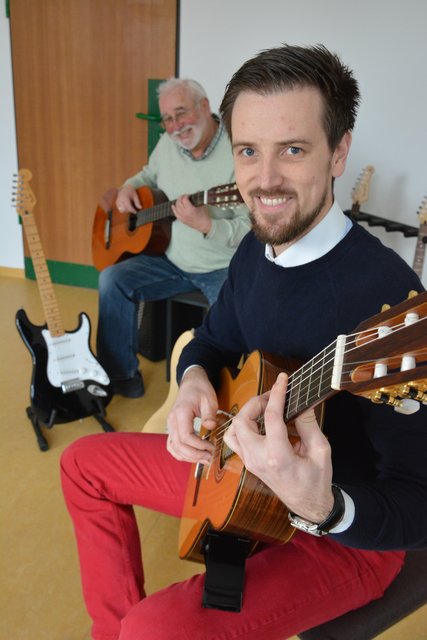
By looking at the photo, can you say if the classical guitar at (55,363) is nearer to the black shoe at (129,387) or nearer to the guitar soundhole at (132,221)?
the black shoe at (129,387)

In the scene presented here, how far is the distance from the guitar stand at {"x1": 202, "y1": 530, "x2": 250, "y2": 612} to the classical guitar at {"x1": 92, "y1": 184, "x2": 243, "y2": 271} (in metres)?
1.37

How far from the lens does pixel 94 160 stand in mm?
3494

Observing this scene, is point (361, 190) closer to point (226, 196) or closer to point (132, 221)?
point (226, 196)

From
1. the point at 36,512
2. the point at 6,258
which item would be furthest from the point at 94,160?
the point at 36,512

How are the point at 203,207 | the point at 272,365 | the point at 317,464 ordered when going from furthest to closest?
the point at 203,207
the point at 272,365
the point at 317,464

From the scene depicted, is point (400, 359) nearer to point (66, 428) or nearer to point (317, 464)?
point (317, 464)

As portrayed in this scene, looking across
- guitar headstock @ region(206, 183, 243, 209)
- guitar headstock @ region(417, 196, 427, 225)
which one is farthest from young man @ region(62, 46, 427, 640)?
guitar headstock @ region(417, 196, 427, 225)

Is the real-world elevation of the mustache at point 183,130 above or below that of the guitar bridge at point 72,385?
above

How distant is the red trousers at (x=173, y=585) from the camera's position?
2.99 feet

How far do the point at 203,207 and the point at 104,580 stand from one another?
147 centimetres

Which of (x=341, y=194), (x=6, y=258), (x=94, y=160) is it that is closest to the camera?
(x=341, y=194)

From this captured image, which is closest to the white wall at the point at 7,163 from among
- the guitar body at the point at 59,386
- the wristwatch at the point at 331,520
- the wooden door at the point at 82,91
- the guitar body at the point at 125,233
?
the wooden door at the point at 82,91

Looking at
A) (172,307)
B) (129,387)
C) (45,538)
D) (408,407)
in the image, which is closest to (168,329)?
(172,307)

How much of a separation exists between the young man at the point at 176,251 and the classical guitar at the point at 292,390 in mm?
1167
